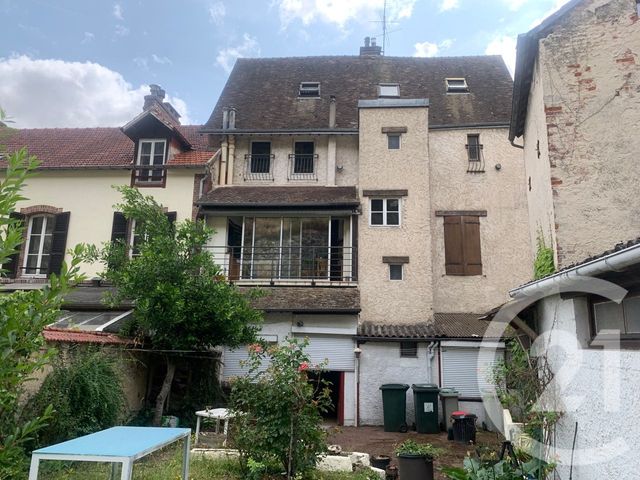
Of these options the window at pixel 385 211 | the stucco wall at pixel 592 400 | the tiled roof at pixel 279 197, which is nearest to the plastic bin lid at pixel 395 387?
the window at pixel 385 211

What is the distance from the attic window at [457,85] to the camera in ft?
64.9

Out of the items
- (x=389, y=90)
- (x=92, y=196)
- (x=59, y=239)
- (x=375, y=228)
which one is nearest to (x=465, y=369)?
(x=375, y=228)

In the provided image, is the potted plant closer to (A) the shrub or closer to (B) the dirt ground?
(A) the shrub

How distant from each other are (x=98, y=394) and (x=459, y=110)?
52.6 feet

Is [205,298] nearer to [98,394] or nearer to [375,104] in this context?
[98,394]

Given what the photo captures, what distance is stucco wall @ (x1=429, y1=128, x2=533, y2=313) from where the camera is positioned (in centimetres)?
1614

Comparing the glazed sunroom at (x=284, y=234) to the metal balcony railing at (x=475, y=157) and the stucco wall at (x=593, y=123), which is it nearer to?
the metal balcony railing at (x=475, y=157)

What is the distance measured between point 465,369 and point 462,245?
178 inches

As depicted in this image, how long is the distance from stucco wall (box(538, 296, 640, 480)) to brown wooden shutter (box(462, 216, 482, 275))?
375 inches

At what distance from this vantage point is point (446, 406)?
1283 cm

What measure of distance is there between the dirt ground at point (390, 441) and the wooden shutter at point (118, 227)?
32.7 ft

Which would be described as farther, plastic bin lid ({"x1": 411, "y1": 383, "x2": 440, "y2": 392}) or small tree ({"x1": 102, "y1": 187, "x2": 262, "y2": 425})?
plastic bin lid ({"x1": 411, "y1": 383, "x2": 440, "y2": 392})

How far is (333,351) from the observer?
14328mm

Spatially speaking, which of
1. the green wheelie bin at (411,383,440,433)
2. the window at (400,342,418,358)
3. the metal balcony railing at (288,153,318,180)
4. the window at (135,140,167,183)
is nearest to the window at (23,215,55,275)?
the window at (135,140,167,183)
